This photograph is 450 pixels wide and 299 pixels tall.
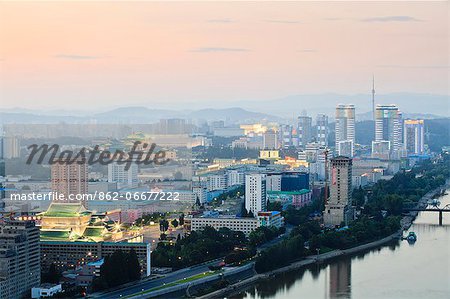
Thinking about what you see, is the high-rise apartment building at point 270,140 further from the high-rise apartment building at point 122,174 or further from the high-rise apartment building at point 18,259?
the high-rise apartment building at point 18,259

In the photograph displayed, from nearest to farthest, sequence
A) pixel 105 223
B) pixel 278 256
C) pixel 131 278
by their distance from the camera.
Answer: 1. pixel 131 278
2. pixel 278 256
3. pixel 105 223

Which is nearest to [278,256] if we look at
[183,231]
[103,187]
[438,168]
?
[183,231]

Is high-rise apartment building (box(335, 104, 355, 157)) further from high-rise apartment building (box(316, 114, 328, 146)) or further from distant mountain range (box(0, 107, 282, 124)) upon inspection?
distant mountain range (box(0, 107, 282, 124))

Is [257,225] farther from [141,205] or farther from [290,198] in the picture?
[290,198]

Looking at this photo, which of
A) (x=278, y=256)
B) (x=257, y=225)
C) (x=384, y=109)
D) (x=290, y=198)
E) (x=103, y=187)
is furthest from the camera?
(x=384, y=109)

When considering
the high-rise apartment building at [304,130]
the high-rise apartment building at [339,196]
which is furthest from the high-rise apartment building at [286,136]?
the high-rise apartment building at [339,196]
